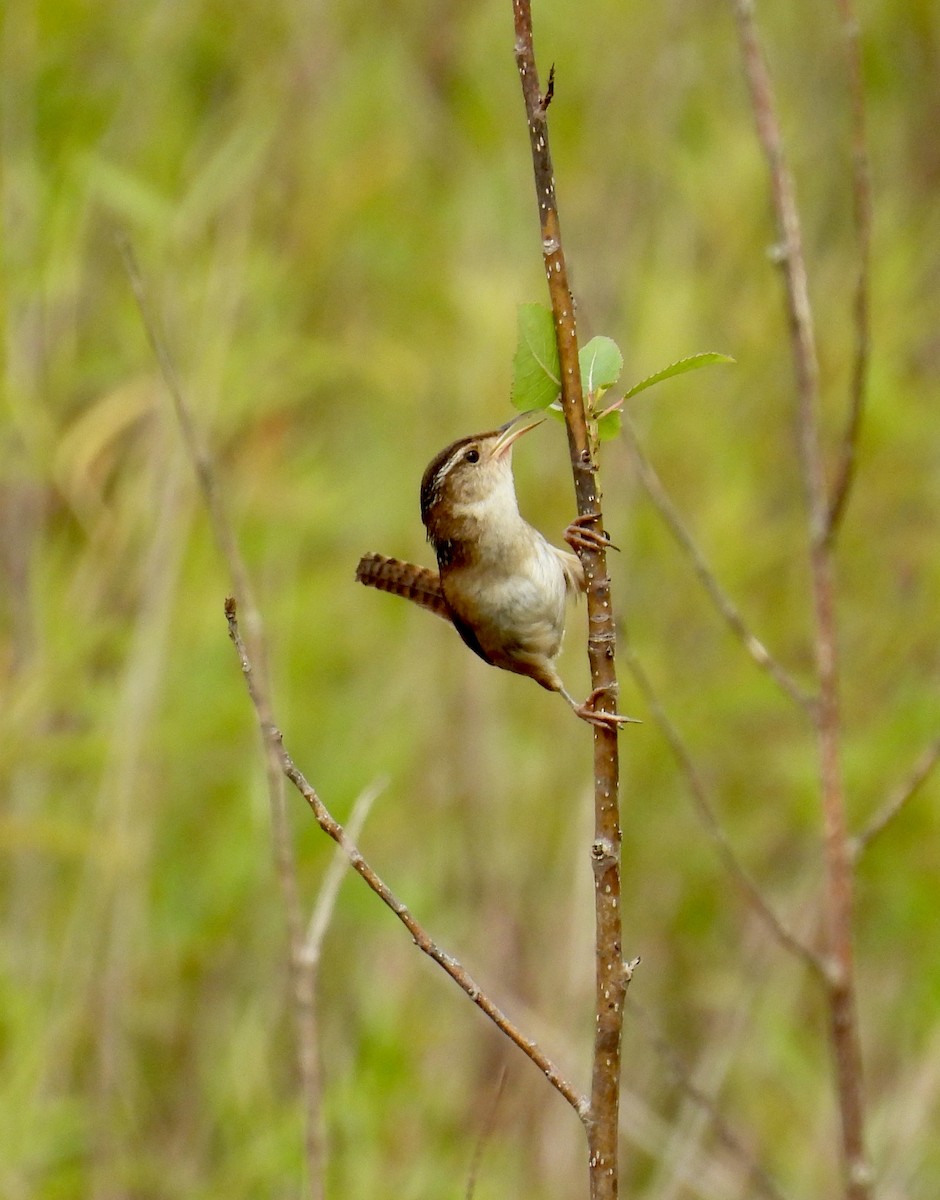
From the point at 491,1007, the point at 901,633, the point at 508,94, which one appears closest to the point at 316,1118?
the point at 491,1007

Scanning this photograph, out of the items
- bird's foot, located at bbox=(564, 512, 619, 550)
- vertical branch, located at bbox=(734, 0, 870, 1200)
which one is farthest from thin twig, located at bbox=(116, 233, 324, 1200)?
vertical branch, located at bbox=(734, 0, 870, 1200)

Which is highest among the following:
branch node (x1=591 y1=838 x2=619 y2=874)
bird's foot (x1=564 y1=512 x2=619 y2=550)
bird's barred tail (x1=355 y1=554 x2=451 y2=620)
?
bird's barred tail (x1=355 y1=554 x2=451 y2=620)

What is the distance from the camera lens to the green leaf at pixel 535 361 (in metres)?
1.40

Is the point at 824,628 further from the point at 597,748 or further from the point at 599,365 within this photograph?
the point at 597,748

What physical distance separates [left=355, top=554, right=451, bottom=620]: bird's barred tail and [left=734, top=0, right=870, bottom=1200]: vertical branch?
559mm

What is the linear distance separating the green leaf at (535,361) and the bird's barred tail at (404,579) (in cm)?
67

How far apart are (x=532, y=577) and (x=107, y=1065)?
1.71m

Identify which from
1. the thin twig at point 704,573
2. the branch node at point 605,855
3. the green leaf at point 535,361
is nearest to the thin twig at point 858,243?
the thin twig at point 704,573

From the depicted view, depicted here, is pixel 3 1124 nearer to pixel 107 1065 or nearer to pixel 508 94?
pixel 107 1065

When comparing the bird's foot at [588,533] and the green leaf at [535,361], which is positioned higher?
the green leaf at [535,361]

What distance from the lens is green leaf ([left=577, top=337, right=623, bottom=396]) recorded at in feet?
4.85

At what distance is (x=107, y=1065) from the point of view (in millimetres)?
3195

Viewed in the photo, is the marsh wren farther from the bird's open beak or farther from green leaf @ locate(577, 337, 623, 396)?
green leaf @ locate(577, 337, 623, 396)

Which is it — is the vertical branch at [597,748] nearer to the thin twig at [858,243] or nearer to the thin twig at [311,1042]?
the thin twig at [311,1042]
